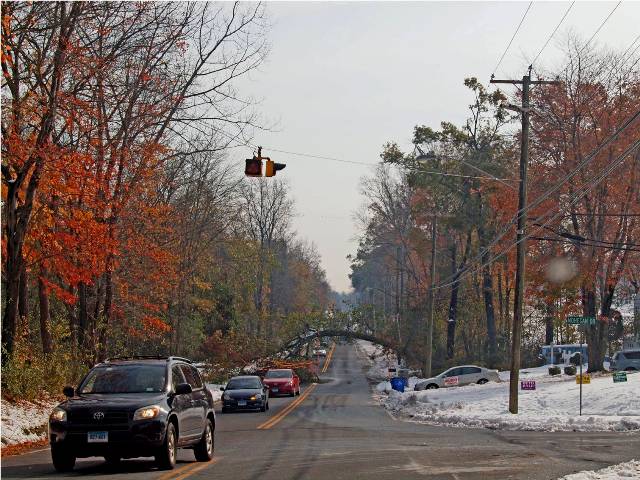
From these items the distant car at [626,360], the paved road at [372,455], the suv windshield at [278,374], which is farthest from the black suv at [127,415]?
the distant car at [626,360]

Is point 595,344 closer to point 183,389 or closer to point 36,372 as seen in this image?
point 36,372

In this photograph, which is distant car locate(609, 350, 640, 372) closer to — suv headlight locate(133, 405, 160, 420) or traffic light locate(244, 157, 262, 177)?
traffic light locate(244, 157, 262, 177)

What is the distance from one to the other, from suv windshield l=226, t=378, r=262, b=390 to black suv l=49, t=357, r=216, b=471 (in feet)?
73.5

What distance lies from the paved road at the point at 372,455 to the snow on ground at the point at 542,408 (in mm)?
2029

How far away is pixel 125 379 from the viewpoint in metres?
15.8

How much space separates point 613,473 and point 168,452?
6.84m

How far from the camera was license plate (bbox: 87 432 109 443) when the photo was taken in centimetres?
1425

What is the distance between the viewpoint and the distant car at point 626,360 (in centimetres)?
5688

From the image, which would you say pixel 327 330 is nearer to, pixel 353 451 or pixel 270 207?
pixel 270 207

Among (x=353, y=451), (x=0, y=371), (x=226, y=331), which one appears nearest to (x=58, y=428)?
(x=353, y=451)

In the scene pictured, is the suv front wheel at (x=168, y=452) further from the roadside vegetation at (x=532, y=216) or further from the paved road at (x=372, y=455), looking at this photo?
the roadside vegetation at (x=532, y=216)

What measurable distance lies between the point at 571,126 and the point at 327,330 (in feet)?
108

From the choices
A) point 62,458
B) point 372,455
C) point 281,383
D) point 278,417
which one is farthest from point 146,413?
point 281,383

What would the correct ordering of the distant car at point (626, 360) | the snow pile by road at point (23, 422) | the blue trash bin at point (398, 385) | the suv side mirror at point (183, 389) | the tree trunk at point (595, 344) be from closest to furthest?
the suv side mirror at point (183, 389)
the snow pile by road at point (23, 422)
the tree trunk at point (595, 344)
the blue trash bin at point (398, 385)
the distant car at point (626, 360)
